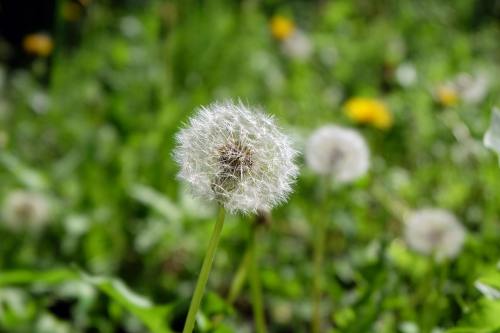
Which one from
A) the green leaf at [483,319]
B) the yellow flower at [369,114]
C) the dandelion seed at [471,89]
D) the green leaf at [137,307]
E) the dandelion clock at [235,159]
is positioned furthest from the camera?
the dandelion seed at [471,89]

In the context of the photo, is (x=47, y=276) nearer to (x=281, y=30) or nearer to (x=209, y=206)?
(x=209, y=206)

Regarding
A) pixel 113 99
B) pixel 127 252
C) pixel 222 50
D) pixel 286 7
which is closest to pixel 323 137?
pixel 127 252

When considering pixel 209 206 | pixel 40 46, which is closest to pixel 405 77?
pixel 40 46

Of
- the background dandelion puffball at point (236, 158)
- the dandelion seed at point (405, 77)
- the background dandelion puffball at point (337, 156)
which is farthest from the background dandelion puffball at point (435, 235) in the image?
the dandelion seed at point (405, 77)

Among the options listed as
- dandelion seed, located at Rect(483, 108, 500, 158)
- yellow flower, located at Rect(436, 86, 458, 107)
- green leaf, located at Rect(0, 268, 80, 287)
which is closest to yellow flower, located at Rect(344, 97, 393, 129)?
yellow flower, located at Rect(436, 86, 458, 107)

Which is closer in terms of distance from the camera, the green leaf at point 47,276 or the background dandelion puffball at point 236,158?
the background dandelion puffball at point 236,158

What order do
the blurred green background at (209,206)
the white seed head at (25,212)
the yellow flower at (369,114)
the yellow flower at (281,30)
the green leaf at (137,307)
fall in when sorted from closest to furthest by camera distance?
the green leaf at (137,307), the blurred green background at (209,206), the white seed head at (25,212), the yellow flower at (369,114), the yellow flower at (281,30)

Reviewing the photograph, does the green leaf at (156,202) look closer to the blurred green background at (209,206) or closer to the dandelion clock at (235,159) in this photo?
the blurred green background at (209,206)
